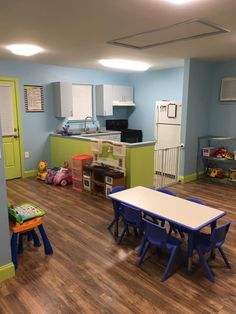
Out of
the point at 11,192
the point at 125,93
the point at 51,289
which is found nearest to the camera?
the point at 51,289

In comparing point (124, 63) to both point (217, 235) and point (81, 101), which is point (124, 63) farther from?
point (217, 235)

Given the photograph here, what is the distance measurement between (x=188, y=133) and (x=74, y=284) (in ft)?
Answer: 13.7

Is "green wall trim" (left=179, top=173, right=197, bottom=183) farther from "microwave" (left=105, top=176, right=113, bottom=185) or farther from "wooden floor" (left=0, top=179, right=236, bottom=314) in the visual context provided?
"wooden floor" (left=0, top=179, right=236, bottom=314)

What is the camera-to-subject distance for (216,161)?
624cm

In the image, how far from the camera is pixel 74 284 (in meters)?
2.57

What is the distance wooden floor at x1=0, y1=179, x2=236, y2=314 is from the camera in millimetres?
2293

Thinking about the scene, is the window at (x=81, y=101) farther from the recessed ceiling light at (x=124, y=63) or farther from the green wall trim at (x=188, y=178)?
the green wall trim at (x=188, y=178)

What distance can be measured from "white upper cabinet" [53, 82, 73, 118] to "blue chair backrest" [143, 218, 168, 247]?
4277 millimetres

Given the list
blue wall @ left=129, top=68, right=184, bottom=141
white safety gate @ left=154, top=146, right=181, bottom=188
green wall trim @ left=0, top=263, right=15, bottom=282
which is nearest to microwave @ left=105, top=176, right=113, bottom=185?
white safety gate @ left=154, top=146, right=181, bottom=188

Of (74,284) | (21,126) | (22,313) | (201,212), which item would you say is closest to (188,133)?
(201,212)

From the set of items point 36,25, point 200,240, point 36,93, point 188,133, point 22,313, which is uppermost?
point 36,25

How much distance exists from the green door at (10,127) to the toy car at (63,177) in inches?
43.1

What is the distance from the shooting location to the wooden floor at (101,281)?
229 centimetres

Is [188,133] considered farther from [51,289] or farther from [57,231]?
[51,289]
